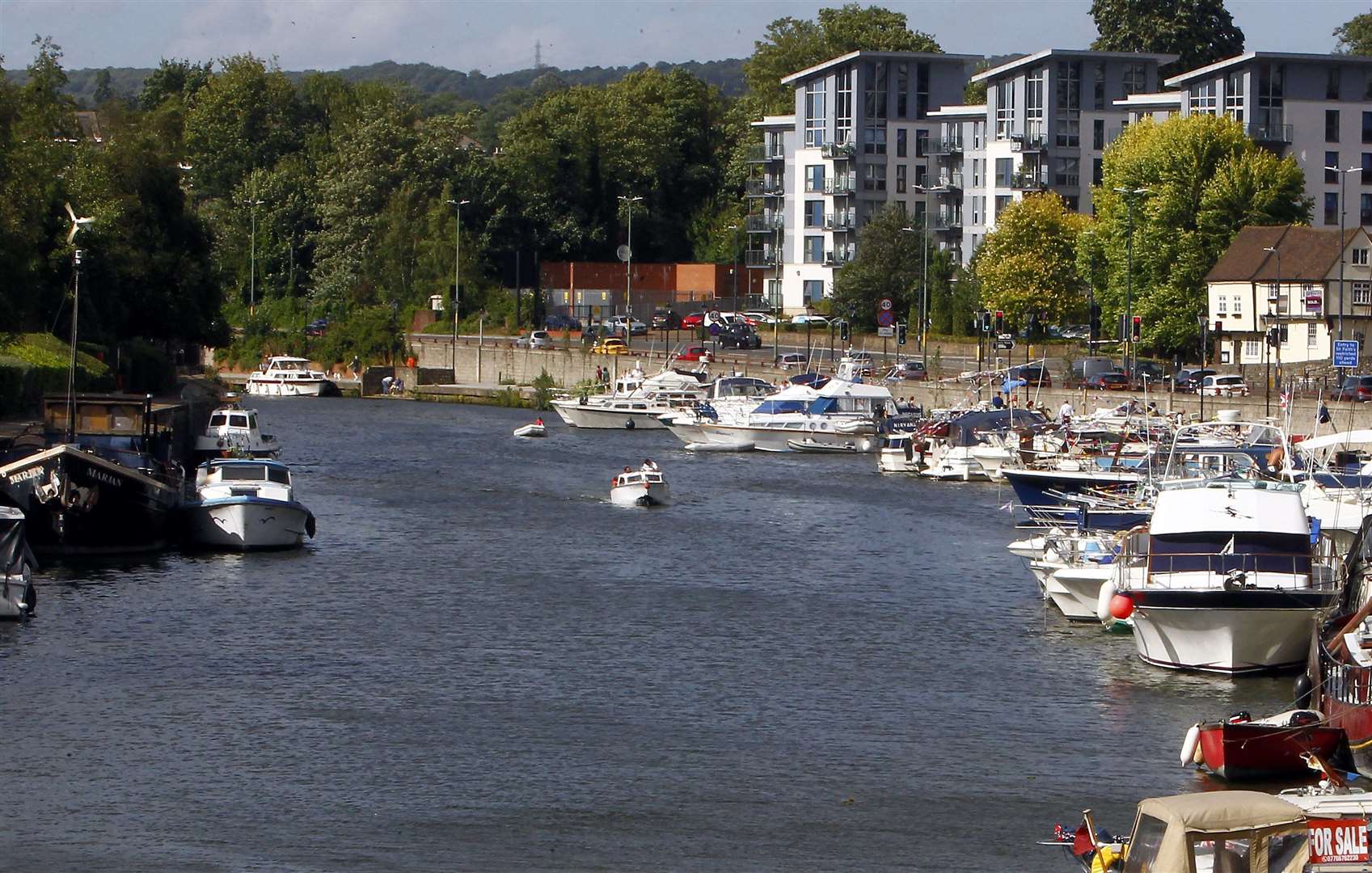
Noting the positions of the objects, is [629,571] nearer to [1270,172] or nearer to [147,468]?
[147,468]

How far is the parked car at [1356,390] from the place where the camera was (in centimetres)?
6619

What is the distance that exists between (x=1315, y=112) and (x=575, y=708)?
77168 mm

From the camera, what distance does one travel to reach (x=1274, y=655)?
30797 millimetres

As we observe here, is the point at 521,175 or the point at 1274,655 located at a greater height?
the point at 521,175

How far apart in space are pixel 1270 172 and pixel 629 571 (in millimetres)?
54106

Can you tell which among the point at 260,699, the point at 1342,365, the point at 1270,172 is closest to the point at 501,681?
the point at 260,699

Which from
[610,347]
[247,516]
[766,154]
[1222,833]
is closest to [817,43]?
[766,154]

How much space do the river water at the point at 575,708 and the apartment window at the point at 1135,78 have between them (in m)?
64.9

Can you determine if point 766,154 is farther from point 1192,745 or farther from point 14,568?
point 1192,745

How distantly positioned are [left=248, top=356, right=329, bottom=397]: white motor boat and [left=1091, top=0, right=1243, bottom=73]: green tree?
56717 mm

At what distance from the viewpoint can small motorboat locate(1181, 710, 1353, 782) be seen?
81.1 feet

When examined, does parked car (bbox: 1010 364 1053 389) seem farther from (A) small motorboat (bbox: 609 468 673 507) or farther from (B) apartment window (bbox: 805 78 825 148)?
(B) apartment window (bbox: 805 78 825 148)

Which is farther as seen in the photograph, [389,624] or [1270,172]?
[1270,172]

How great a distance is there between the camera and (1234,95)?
96.7m
